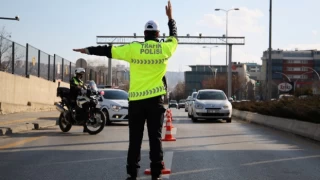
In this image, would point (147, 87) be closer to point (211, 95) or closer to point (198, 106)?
point (198, 106)

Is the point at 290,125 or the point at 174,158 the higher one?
the point at 290,125

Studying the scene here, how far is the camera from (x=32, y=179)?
22.9 feet

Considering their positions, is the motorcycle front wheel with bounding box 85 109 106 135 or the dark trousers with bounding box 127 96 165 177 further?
the motorcycle front wheel with bounding box 85 109 106 135

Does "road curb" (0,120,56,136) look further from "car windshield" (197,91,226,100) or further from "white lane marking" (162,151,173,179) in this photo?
"car windshield" (197,91,226,100)

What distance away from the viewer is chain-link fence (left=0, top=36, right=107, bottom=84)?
2580 cm

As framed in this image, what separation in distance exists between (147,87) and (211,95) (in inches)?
735

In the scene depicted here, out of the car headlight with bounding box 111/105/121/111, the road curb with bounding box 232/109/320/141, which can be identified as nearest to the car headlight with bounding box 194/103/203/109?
the road curb with bounding box 232/109/320/141

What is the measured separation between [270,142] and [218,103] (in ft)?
32.7

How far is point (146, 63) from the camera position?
6164 millimetres

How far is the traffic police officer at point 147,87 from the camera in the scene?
6.11 m

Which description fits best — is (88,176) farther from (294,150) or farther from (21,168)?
(294,150)

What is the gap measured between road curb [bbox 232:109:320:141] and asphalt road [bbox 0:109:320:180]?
2.27 feet

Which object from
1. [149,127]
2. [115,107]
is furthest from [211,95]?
[149,127]

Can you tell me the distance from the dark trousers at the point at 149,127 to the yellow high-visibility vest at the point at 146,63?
0.34 feet
